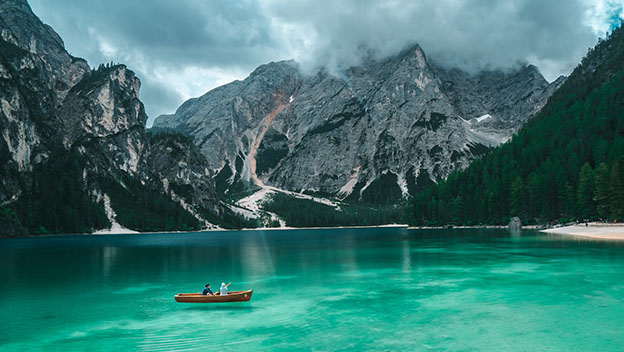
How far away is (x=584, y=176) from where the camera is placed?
125 metres

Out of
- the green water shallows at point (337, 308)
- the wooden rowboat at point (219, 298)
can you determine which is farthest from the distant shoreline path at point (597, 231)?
the wooden rowboat at point (219, 298)

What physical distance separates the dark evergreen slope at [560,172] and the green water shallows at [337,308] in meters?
66.8

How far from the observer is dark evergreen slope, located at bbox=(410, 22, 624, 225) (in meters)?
122

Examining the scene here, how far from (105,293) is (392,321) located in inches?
1239

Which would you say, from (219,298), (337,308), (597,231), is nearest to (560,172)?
(597,231)

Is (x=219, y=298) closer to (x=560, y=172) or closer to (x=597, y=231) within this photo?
(x=597, y=231)

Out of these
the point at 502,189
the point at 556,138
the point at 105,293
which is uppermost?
the point at 556,138

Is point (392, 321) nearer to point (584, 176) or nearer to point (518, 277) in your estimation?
point (518, 277)

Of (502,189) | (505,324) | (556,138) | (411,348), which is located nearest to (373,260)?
(505,324)

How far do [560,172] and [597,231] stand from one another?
42343 mm

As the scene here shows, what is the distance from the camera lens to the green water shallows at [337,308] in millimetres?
26812

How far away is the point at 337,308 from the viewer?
1412 inches

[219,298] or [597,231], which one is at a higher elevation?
[597,231]

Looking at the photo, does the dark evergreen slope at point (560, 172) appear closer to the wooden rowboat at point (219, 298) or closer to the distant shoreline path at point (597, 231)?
the distant shoreline path at point (597, 231)
